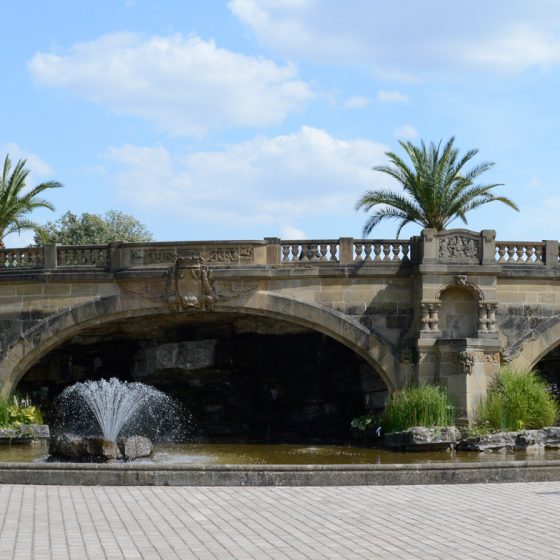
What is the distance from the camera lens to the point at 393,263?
26.8 metres

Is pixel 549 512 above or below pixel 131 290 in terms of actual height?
below

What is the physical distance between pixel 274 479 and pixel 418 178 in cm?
1519

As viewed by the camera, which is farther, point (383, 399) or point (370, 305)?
point (383, 399)

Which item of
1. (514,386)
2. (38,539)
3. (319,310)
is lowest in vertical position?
(38,539)

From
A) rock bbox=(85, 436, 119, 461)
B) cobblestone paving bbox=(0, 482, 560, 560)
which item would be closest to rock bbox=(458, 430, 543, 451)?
rock bbox=(85, 436, 119, 461)

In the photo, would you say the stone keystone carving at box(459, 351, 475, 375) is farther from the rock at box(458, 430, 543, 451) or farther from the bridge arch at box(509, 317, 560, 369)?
the rock at box(458, 430, 543, 451)

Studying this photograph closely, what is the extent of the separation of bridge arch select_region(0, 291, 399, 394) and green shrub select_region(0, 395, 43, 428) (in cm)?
38

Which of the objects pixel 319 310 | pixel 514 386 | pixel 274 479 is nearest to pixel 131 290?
pixel 319 310

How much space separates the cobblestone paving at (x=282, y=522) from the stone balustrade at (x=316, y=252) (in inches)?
493

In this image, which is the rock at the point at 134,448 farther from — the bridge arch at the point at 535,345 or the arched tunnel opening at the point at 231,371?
the bridge arch at the point at 535,345

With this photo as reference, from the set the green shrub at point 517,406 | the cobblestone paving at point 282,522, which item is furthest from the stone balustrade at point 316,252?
the cobblestone paving at point 282,522

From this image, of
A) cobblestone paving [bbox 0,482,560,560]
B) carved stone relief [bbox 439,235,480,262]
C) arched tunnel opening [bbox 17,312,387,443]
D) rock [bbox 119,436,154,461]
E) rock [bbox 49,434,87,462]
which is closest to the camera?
cobblestone paving [bbox 0,482,560,560]

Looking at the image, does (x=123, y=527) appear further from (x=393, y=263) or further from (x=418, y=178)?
(x=418, y=178)

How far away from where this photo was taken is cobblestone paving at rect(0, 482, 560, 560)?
9734 mm
